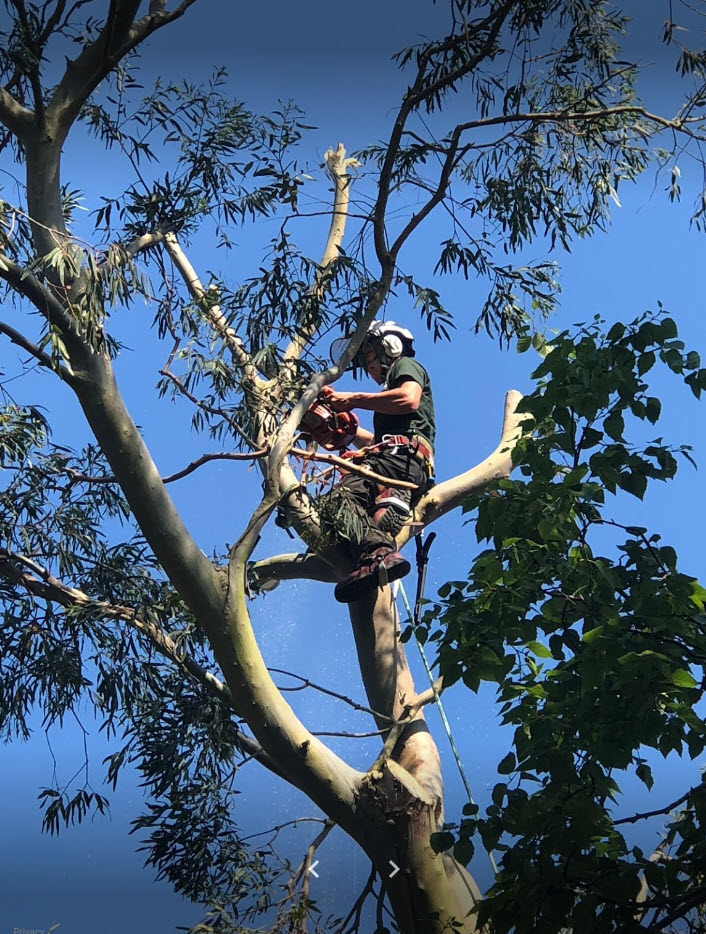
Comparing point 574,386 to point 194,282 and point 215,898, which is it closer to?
point 215,898

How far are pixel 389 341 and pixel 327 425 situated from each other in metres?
0.39

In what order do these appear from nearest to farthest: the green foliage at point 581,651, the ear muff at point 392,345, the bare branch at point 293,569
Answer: the green foliage at point 581,651 → the ear muff at point 392,345 → the bare branch at point 293,569

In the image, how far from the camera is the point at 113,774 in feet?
11.4

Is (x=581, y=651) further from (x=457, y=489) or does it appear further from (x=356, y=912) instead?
(x=457, y=489)

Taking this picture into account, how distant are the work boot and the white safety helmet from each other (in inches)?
25.0

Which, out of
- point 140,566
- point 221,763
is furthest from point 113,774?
point 140,566

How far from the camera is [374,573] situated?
3631mm

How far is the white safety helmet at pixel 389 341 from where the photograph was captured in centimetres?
386

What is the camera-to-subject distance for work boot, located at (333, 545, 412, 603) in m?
3.62

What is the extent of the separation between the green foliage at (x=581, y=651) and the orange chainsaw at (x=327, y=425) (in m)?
1.37

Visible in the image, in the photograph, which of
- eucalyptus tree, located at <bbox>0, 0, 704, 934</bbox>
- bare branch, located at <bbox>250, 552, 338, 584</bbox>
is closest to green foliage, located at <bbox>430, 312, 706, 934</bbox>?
eucalyptus tree, located at <bbox>0, 0, 704, 934</bbox>

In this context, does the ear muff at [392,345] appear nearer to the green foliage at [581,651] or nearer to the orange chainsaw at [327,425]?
the orange chainsaw at [327,425]

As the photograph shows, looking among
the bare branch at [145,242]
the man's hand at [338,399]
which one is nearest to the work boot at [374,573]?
the man's hand at [338,399]

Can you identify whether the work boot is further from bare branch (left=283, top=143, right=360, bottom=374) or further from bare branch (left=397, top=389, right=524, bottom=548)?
bare branch (left=283, top=143, right=360, bottom=374)
